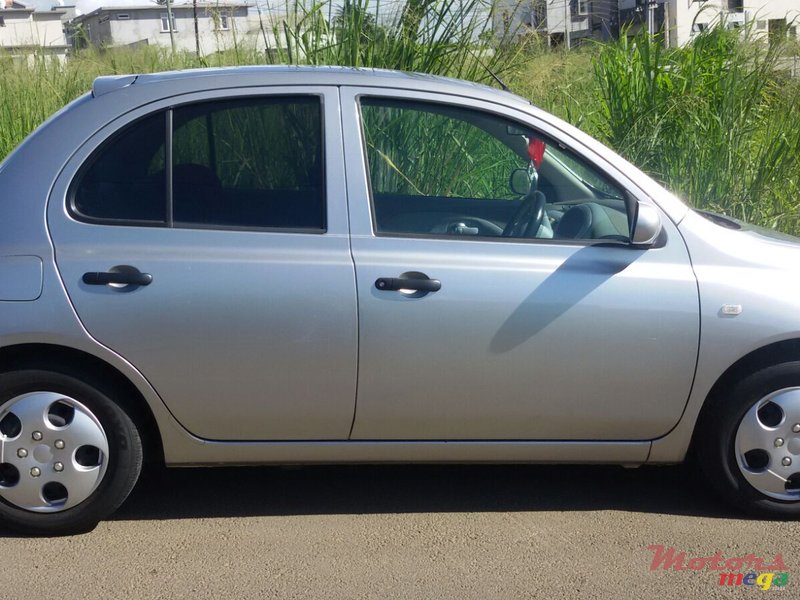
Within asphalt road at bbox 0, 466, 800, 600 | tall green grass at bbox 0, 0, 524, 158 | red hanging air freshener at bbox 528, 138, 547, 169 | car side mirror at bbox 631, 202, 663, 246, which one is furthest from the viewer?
tall green grass at bbox 0, 0, 524, 158

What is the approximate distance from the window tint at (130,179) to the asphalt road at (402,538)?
1.18 meters

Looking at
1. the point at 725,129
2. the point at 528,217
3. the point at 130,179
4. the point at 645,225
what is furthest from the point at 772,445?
the point at 725,129

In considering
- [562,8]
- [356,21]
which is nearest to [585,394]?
[356,21]

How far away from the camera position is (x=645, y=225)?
362 centimetres

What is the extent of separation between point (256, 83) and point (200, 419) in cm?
123

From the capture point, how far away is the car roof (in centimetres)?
375

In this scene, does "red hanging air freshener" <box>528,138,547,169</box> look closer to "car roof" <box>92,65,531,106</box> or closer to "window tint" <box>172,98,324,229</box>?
"car roof" <box>92,65,531,106</box>

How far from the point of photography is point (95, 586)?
132 inches

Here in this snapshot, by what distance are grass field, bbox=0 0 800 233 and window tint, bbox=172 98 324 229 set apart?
2982 mm

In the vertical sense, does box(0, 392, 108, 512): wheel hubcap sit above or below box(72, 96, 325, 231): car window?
below

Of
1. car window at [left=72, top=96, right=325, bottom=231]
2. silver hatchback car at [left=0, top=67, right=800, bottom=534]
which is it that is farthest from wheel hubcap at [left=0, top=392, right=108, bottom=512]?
car window at [left=72, top=96, right=325, bottom=231]

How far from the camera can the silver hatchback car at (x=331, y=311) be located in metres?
3.55

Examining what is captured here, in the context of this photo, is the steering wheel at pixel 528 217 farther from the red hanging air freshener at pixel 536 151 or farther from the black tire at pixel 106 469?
the black tire at pixel 106 469

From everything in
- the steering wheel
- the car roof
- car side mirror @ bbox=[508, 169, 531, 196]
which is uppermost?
the car roof
